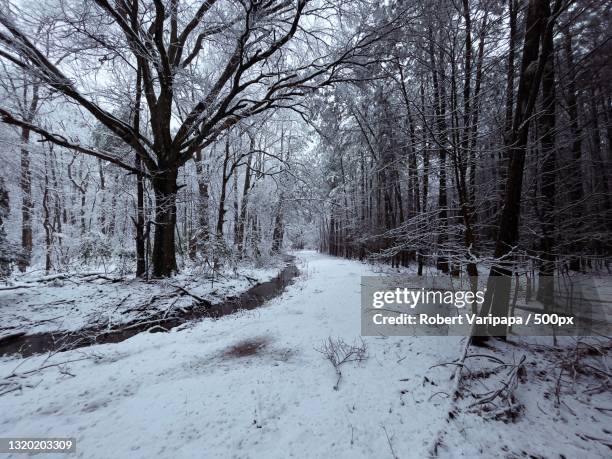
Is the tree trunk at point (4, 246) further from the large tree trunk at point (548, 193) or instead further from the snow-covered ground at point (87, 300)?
the large tree trunk at point (548, 193)

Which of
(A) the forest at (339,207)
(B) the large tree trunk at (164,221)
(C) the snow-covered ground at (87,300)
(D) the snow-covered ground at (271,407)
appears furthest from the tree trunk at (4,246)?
(D) the snow-covered ground at (271,407)

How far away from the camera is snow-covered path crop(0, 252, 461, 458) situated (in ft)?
7.25

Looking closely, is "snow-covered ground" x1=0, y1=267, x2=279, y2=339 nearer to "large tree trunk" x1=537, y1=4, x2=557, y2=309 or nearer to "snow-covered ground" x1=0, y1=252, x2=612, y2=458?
"snow-covered ground" x1=0, y1=252, x2=612, y2=458

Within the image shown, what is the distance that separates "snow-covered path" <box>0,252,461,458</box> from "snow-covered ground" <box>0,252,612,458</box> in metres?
0.01

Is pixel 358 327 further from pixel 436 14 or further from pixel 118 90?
pixel 118 90

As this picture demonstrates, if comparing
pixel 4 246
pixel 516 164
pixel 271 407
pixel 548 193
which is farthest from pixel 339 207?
pixel 4 246

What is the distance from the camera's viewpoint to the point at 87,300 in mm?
6688

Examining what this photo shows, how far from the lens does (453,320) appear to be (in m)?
5.16

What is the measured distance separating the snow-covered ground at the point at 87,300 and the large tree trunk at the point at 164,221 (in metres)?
0.60

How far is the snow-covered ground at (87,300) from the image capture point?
220 inches

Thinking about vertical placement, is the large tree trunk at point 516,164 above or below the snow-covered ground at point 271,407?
above

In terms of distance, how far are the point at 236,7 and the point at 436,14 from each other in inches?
187

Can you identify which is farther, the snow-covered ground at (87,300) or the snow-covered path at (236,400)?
the snow-covered ground at (87,300)

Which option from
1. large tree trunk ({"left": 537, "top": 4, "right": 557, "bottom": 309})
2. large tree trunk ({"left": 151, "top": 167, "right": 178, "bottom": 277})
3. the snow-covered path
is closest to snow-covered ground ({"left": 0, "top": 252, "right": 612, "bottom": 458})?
the snow-covered path
